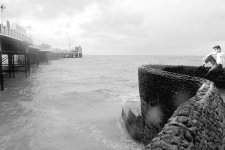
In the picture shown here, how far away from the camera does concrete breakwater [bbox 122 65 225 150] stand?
1986mm

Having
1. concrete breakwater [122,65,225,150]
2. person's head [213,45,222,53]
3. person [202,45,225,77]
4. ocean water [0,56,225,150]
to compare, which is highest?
person's head [213,45,222,53]

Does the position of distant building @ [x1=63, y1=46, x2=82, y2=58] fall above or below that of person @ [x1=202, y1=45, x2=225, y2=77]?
above

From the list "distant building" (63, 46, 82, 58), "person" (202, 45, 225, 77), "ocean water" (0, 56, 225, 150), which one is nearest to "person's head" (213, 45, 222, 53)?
"person" (202, 45, 225, 77)

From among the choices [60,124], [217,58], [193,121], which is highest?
[217,58]

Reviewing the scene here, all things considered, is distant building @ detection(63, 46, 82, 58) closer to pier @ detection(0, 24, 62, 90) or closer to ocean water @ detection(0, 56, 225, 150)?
pier @ detection(0, 24, 62, 90)

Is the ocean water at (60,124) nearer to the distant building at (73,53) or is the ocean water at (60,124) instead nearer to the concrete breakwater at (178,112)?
the concrete breakwater at (178,112)

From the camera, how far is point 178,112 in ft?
7.85

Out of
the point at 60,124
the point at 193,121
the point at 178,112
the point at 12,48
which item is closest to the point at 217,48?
the point at 178,112

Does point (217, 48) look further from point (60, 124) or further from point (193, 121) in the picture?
point (60, 124)

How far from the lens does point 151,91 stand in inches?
246

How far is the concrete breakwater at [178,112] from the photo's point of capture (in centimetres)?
199

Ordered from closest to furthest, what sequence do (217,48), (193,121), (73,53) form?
(193,121), (217,48), (73,53)

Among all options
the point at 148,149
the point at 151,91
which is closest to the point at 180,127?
the point at 148,149

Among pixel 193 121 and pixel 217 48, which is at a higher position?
pixel 217 48
